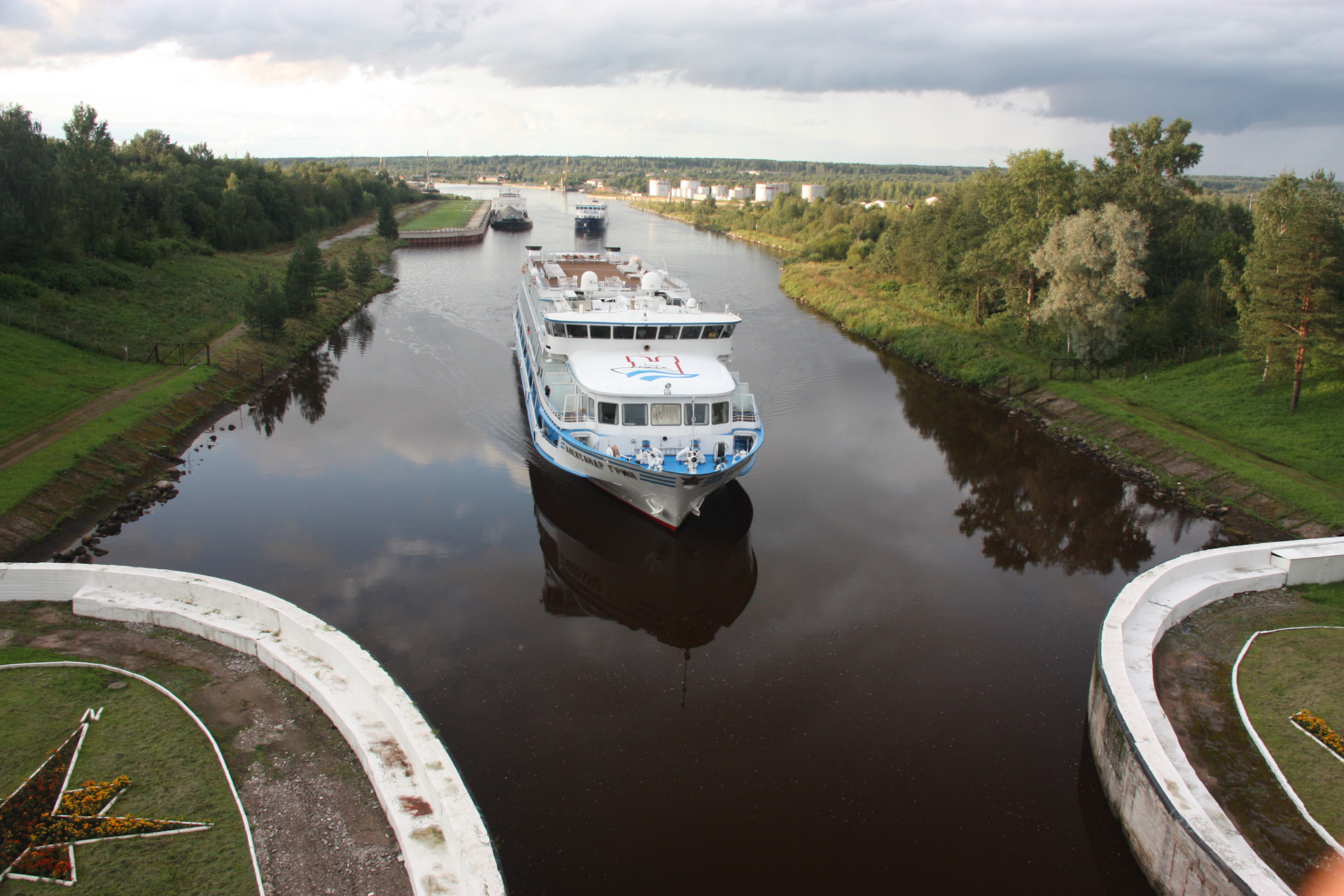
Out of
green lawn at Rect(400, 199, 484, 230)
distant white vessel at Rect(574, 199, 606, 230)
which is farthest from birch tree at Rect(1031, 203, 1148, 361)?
distant white vessel at Rect(574, 199, 606, 230)

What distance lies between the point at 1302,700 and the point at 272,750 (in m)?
18.6

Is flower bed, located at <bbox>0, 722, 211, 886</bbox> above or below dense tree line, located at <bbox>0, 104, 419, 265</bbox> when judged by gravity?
below

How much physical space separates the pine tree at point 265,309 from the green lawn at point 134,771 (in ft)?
118

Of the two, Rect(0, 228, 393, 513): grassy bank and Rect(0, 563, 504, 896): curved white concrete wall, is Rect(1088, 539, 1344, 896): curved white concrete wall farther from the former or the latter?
Rect(0, 228, 393, 513): grassy bank

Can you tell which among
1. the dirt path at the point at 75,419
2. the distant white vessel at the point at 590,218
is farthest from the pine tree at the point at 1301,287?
the distant white vessel at the point at 590,218

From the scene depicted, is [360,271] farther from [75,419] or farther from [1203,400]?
[1203,400]

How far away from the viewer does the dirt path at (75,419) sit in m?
26.1

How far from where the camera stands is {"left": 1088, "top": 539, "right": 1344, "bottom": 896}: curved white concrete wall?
11.4m

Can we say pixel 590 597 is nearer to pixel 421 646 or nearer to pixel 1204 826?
pixel 421 646

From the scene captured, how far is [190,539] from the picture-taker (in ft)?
79.1

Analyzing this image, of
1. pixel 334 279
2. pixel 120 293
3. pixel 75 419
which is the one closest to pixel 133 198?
pixel 334 279

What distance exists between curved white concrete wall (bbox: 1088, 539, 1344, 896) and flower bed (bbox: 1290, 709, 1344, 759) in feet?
7.46

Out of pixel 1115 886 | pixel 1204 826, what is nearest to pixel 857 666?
pixel 1115 886

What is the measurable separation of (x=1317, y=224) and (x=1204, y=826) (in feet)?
97.1
